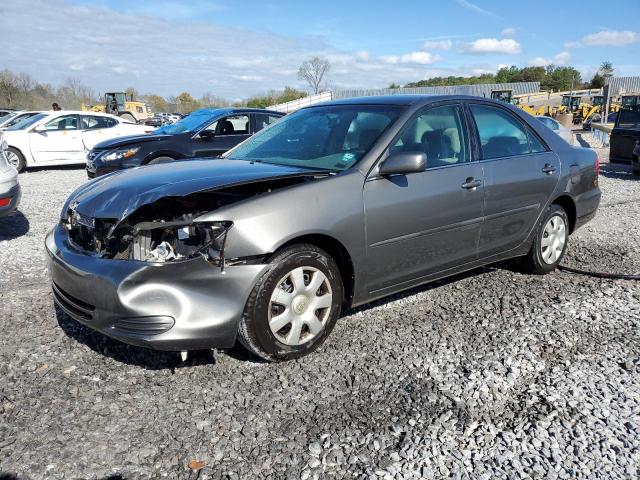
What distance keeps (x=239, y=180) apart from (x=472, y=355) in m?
1.84

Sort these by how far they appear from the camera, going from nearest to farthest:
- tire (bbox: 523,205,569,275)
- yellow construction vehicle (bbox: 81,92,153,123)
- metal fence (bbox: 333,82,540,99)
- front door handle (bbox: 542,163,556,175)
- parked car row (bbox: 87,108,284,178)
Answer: front door handle (bbox: 542,163,556,175) → tire (bbox: 523,205,569,275) → parked car row (bbox: 87,108,284,178) → yellow construction vehicle (bbox: 81,92,153,123) → metal fence (bbox: 333,82,540,99)

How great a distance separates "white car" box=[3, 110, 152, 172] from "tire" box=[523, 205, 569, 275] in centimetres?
1186

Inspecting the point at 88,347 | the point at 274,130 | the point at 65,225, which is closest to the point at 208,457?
the point at 88,347

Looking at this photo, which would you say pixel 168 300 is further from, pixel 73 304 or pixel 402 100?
pixel 402 100

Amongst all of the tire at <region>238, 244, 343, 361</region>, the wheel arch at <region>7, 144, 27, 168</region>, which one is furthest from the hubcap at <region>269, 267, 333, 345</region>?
the wheel arch at <region>7, 144, 27, 168</region>

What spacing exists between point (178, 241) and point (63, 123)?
1253 cm

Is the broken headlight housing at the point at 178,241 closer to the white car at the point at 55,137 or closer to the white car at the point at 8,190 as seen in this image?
the white car at the point at 8,190

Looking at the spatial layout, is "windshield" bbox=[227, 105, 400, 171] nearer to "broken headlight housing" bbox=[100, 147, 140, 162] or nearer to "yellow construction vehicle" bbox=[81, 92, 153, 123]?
"broken headlight housing" bbox=[100, 147, 140, 162]

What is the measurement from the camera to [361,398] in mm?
3000

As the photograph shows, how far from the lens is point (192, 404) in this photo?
9.66 feet

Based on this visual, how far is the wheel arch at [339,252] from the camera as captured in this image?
3.34m

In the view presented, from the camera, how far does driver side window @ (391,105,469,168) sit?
3.92 m

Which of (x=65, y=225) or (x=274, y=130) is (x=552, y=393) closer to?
(x=274, y=130)

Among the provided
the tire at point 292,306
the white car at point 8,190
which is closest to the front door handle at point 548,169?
the tire at point 292,306
